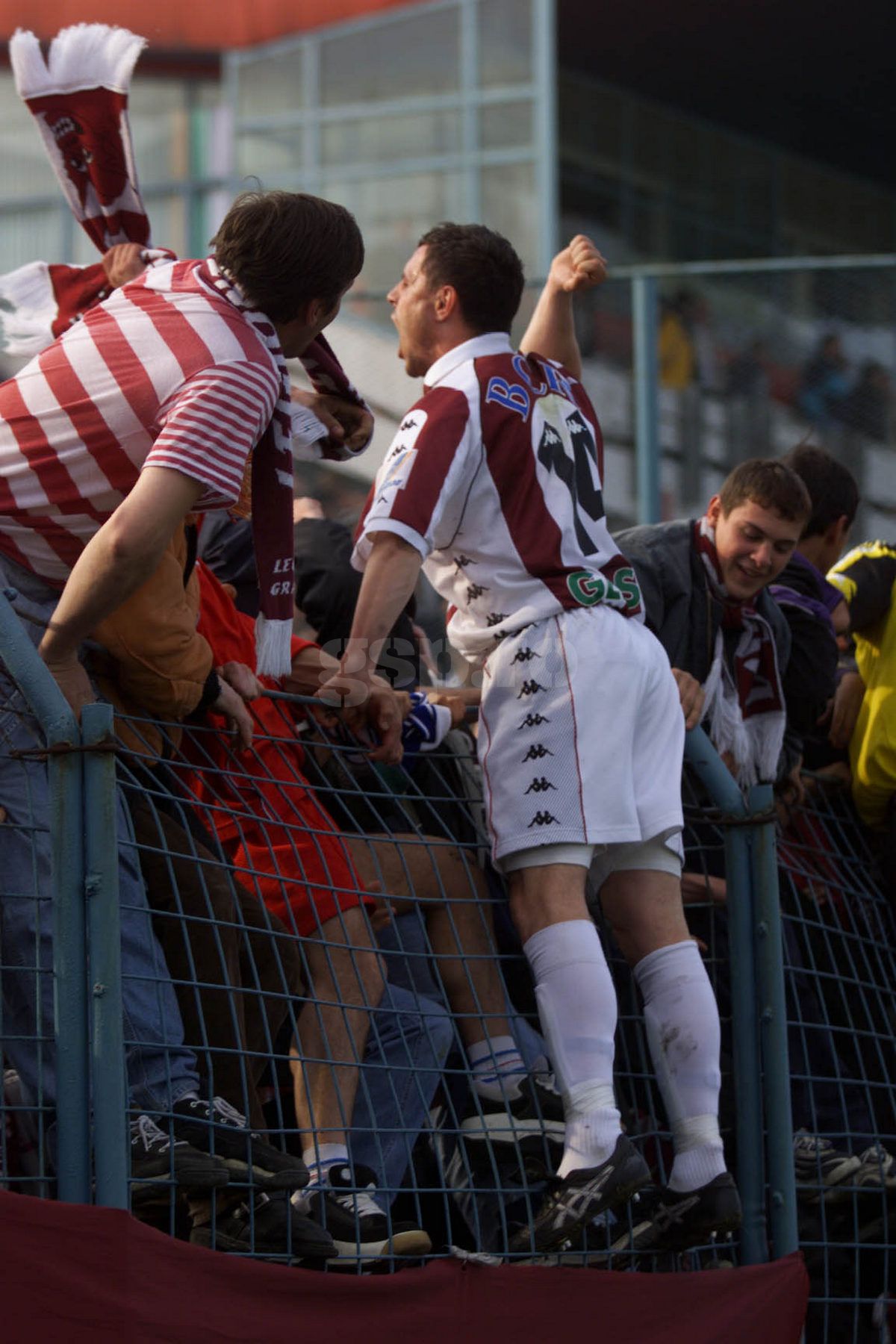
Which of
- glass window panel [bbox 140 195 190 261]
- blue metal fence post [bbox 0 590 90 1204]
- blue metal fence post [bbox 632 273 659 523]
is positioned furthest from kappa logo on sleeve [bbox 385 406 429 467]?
glass window panel [bbox 140 195 190 261]

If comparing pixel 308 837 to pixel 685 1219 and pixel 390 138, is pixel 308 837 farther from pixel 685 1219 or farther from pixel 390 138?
pixel 390 138

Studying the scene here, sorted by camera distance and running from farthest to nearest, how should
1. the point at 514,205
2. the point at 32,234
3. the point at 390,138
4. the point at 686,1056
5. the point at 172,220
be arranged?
the point at 390,138 < the point at 514,205 < the point at 172,220 < the point at 32,234 < the point at 686,1056

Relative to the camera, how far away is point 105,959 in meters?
3.15

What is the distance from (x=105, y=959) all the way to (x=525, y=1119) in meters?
1.14

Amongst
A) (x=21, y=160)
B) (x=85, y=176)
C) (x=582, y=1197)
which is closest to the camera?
(x=582, y=1197)

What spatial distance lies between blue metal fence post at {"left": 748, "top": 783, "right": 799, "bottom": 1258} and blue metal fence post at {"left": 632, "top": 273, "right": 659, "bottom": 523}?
306cm

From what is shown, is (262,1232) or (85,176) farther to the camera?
(85,176)

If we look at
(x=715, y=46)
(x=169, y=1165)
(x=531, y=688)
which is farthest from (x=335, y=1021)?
(x=715, y=46)

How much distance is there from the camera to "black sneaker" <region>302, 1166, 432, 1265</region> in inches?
138

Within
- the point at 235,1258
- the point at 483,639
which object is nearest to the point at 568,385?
the point at 483,639

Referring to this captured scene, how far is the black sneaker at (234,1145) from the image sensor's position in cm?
329

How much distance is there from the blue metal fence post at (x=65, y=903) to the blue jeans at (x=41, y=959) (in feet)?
0.17

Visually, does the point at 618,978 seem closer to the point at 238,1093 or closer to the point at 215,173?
the point at 238,1093

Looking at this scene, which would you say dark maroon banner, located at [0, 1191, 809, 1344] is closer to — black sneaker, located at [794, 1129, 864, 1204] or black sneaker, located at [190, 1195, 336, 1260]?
black sneaker, located at [190, 1195, 336, 1260]
